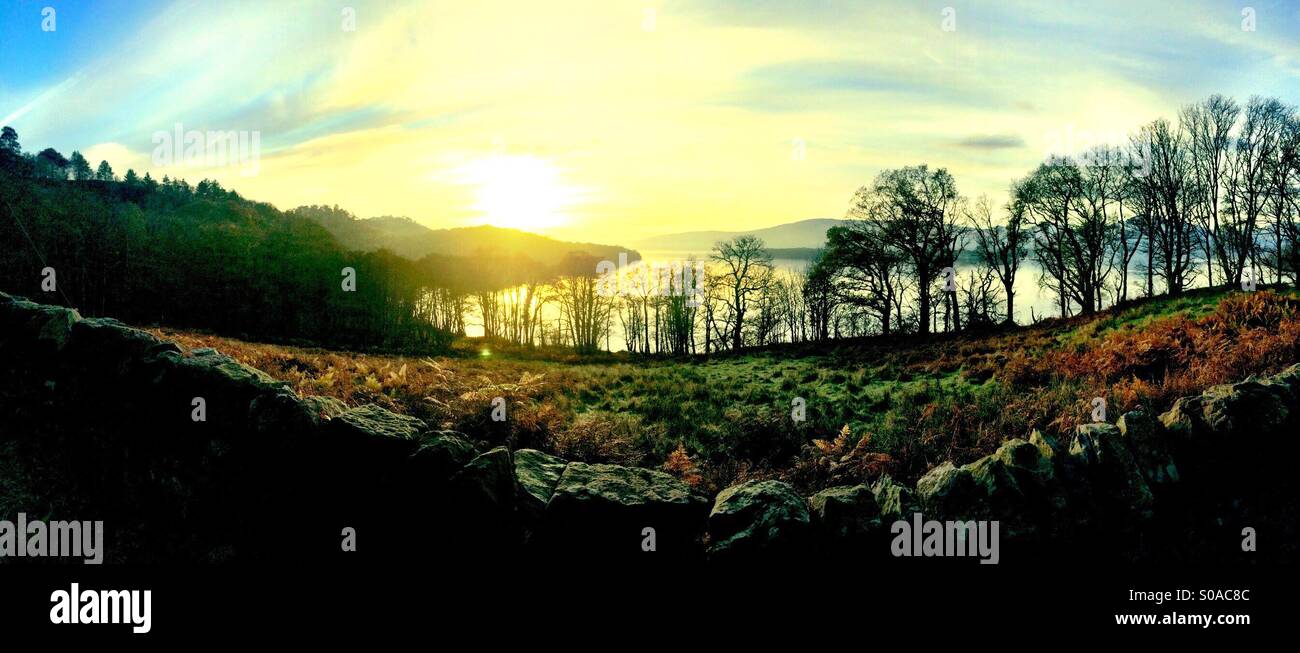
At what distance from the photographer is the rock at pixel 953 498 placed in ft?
14.3

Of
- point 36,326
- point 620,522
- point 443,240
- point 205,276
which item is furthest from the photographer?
point 443,240

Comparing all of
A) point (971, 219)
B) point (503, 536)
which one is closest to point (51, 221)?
point (503, 536)

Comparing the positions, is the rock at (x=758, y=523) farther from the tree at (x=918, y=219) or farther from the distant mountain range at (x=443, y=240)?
the distant mountain range at (x=443, y=240)

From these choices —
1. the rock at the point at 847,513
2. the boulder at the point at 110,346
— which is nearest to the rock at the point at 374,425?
the boulder at the point at 110,346

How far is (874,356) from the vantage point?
77.2 feet

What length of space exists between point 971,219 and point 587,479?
4043 centimetres

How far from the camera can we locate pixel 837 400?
12945 millimetres

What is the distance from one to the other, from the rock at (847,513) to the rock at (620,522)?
34.7 inches

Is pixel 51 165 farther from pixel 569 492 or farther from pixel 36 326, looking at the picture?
pixel 569 492

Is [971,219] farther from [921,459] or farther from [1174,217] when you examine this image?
[921,459]

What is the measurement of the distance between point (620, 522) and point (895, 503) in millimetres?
2100

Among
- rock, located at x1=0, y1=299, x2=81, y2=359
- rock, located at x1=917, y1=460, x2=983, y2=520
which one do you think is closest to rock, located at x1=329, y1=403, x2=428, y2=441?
rock, located at x1=917, y1=460, x2=983, y2=520

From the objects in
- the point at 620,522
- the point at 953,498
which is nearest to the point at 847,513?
the point at 953,498
